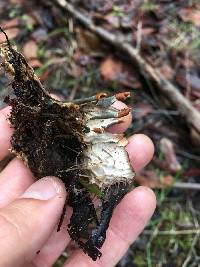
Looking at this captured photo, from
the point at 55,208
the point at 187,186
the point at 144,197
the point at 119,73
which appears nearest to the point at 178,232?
the point at 187,186

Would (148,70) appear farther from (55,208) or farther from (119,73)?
(55,208)

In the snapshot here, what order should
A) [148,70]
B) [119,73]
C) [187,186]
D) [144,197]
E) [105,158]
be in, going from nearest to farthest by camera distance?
[105,158], [144,197], [187,186], [148,70], [119,73]

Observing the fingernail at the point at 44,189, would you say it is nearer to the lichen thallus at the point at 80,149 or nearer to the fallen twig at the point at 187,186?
the lichen thallus at the point at 80,149

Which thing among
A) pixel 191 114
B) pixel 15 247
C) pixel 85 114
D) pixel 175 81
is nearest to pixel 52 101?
pixel 85 114

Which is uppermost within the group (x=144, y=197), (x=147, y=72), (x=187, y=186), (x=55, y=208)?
(x=55, y=208)

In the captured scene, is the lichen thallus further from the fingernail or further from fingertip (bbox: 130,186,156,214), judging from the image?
fingertip (bbox: 130,186,156,214)

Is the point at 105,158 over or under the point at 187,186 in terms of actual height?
over

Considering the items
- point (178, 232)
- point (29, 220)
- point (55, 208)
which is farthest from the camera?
point (178, 232)

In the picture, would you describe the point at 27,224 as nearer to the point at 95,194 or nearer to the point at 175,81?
the point at 95,194
